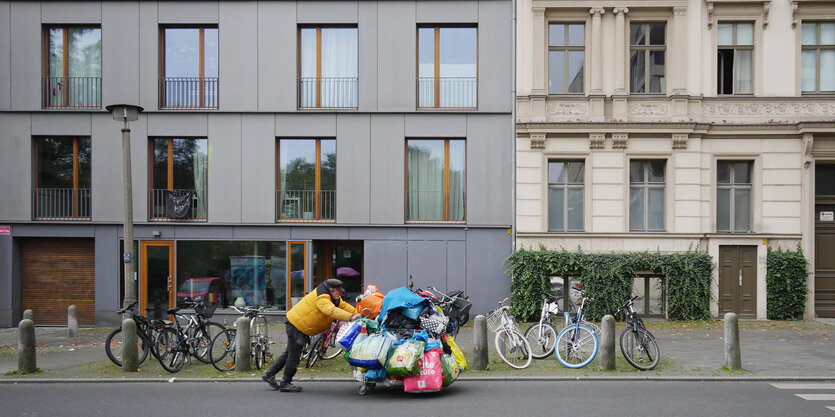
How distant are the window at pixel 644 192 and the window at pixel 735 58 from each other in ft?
9.23

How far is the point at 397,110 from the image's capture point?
16078mm

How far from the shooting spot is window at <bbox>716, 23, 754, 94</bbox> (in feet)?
52.6

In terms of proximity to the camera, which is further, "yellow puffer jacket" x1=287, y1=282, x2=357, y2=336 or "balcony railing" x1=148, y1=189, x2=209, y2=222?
"balcony railing" x1=148, y1=189, x2=209, y2=222

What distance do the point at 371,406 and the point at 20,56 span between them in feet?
50.1

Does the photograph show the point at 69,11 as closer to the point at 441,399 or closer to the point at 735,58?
the point at 441,399

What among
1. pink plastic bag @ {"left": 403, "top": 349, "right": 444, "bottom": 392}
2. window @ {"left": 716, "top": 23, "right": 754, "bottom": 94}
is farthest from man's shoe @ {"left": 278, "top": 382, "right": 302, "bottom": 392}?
window @ {"left": 716, "top": 23, "right": 754, "bottom": 94}

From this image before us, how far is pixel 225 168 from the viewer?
16.2 metres

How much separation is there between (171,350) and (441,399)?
4.98 m

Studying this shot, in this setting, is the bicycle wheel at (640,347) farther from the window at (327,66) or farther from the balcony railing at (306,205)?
the window at (327,66)

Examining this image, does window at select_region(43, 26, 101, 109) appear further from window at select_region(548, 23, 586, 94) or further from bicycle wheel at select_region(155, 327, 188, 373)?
window at select_region(548, 23, 586, 94)

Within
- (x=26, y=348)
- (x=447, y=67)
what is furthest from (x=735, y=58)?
(x=26, y=348)

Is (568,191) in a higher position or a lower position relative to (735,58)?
lower

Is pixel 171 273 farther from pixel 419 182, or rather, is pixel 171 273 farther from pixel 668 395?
pixel 668 395

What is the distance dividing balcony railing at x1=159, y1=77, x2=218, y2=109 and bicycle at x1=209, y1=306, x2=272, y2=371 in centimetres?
830
